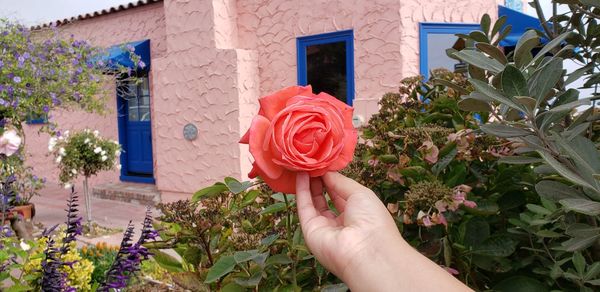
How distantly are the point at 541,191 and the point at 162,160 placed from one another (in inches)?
336

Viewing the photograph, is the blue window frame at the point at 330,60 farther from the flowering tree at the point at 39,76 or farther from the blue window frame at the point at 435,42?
the flowering tree at the point at 39,76

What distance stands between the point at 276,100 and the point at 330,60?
6.34 m

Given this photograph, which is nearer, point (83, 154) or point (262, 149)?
point (262, 149)

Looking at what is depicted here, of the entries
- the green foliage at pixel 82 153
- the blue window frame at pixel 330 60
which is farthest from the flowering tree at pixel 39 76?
the blue window frame at pixel 330 60

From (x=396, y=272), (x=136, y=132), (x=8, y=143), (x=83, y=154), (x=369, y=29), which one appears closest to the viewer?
(x=396, y=272)

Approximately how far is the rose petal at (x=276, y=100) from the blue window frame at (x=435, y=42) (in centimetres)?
585

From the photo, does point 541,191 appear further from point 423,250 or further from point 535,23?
point 535,23

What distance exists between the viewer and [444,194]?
1.04m

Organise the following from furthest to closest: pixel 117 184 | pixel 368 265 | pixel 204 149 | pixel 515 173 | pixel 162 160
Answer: pixel 117 184, pixel 162 160, pixel 204 149, pixel 515 173, pixel 368 265

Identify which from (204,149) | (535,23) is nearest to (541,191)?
(535,23)

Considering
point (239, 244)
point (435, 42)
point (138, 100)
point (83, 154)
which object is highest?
point (435, 42)

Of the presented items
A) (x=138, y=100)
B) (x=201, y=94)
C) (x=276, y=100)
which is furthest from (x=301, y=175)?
(x=138, y=100)

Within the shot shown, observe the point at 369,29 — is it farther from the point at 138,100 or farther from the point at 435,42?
the point at 138,100

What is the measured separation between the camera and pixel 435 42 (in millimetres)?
6777
